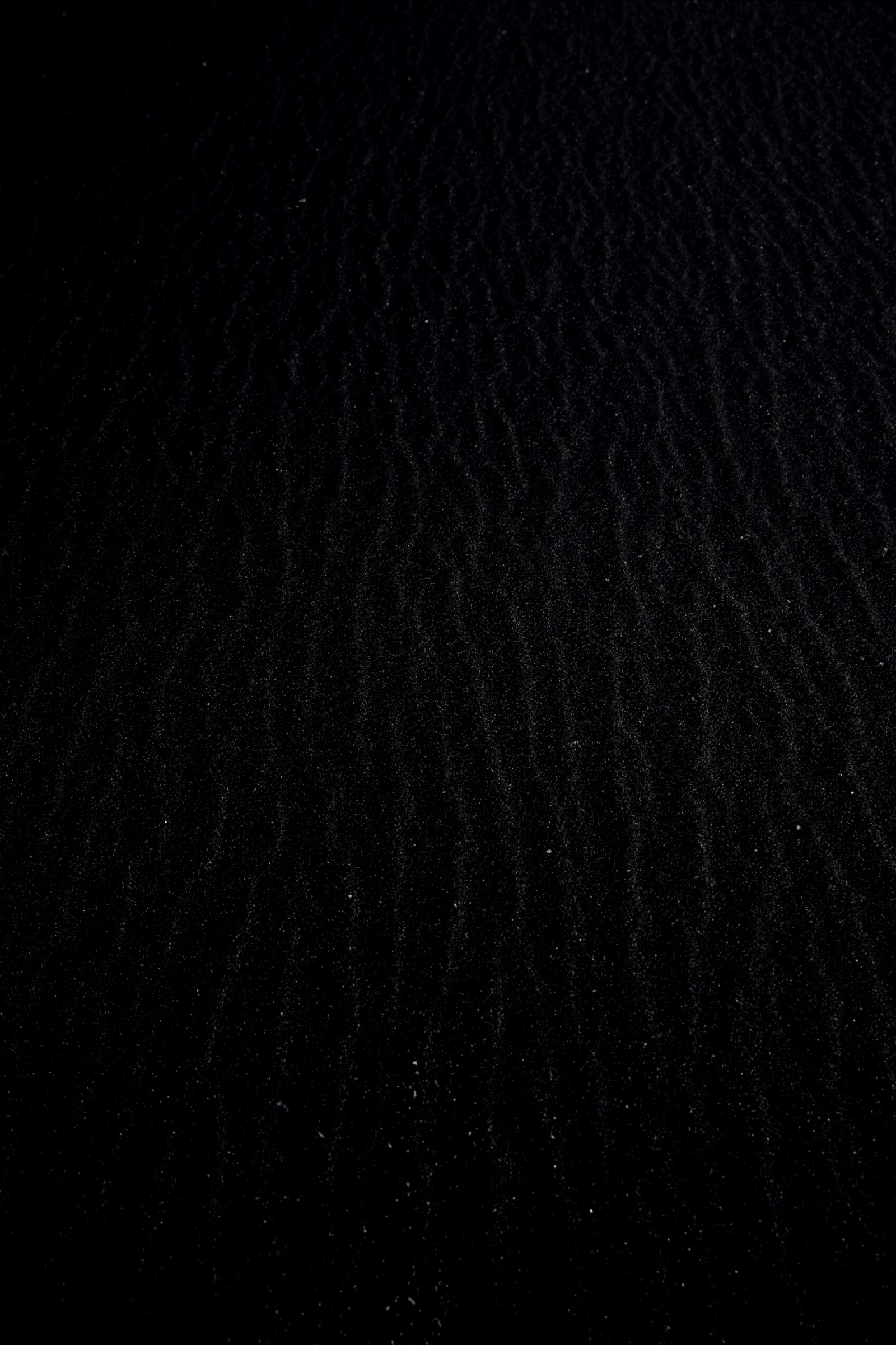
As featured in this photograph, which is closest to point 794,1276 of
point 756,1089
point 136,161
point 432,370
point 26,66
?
point 756,1089

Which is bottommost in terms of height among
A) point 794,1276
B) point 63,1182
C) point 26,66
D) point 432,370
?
point 63,1182

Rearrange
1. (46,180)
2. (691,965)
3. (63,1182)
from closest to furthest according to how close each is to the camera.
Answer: (63,1182)
(691,965)
(46,180)

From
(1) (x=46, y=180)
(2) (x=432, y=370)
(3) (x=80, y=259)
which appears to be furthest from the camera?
(1) (x=46, y=180)

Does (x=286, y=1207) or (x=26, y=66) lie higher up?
(x=26, y=66)

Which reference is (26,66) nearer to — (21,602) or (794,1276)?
(21,602)

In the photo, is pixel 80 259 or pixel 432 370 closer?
pixel 432 370

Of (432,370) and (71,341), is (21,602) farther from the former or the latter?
(432,370)

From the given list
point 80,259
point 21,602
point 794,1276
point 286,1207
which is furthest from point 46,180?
point 794,1276
